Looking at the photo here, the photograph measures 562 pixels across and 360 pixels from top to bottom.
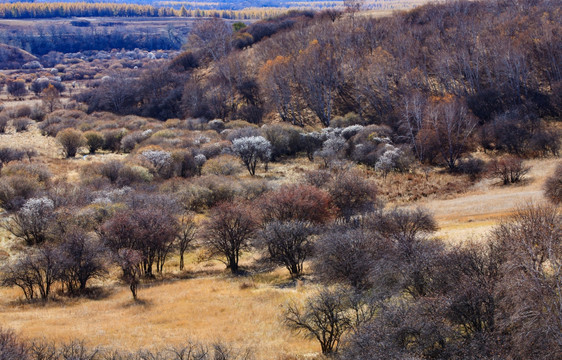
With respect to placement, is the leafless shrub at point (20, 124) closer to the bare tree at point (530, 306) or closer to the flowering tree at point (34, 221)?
the flowering tree at point (34, 221)

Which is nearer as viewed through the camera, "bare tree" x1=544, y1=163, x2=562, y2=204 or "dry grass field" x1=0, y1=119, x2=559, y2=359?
"dry grass field" x1=0, y1=119, x2=559, y2=359

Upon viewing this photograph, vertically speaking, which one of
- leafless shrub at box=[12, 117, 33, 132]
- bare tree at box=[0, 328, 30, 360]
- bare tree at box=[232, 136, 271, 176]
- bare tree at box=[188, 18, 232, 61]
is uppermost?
bare tree at box=[188, 18, 232, 61]

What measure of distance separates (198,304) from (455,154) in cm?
3718

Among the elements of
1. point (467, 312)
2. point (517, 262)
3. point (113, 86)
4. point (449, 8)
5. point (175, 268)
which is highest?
point (449, 8)

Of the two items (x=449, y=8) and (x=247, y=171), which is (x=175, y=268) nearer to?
(x=247, y=171)

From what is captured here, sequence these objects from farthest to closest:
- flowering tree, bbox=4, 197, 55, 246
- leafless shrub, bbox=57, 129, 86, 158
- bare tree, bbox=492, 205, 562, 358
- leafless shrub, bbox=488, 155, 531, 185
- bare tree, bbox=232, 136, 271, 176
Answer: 1. leafless shrub, bbox=57, 129, 86, 158
2. bare tree, bbox=232, 136, 271, 176
3. leafless shrub, bbox=488, 155, 531, 185
4. flowering tree, bbox=4, 197, 55, 246
5. bare tree, bbox=492, 205, 562, 358

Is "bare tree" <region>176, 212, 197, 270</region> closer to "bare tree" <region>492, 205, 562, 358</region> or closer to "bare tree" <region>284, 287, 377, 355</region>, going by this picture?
"bare tree" <region>284, 287, 377, 355</region>

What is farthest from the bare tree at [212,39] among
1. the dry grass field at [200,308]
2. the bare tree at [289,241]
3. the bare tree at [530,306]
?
the bare tree at [530,306]

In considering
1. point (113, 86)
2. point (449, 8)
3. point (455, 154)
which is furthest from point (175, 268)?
point (449, 8)

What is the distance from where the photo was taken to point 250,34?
103688 mm

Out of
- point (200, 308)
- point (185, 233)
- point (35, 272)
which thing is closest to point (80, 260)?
point (35, 272)

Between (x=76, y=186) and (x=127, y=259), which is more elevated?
(x=76, y=186)

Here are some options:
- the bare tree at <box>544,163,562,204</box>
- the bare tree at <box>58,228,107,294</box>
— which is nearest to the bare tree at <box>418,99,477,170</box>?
the bare tree at <box>544,163,562,204</box>

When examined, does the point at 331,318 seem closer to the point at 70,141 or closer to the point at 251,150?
the point at 251,150
